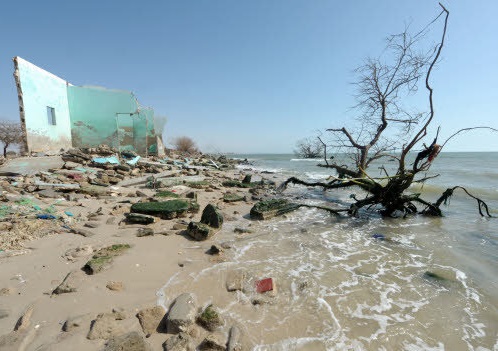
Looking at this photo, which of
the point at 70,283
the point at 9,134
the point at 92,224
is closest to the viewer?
the point at 70,283

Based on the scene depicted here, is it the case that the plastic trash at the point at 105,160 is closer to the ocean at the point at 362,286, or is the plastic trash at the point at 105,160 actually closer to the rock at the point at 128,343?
the ocean at the point at 362,286

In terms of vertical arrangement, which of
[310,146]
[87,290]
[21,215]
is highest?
[310,146]

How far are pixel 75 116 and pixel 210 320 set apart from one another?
15.4 m

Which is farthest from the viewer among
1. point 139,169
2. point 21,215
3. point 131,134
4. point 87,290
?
point 131,134

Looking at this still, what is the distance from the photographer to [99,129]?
14148 mm

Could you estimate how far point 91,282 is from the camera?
8.27 ft

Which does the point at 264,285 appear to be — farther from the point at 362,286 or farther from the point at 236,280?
the point at 362,286

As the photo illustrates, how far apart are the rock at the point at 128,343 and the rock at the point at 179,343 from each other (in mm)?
122

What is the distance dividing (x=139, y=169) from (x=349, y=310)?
9580 millimetres

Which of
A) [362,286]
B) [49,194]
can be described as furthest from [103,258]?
[49,194]

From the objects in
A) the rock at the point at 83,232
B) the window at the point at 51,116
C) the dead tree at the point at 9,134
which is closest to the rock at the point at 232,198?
the rock at the point at 83,232

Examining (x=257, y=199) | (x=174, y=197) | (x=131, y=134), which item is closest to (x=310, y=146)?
(x=257, y=199)

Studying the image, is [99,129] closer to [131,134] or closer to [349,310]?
[131,134]

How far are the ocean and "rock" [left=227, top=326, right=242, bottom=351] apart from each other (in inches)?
2.9
